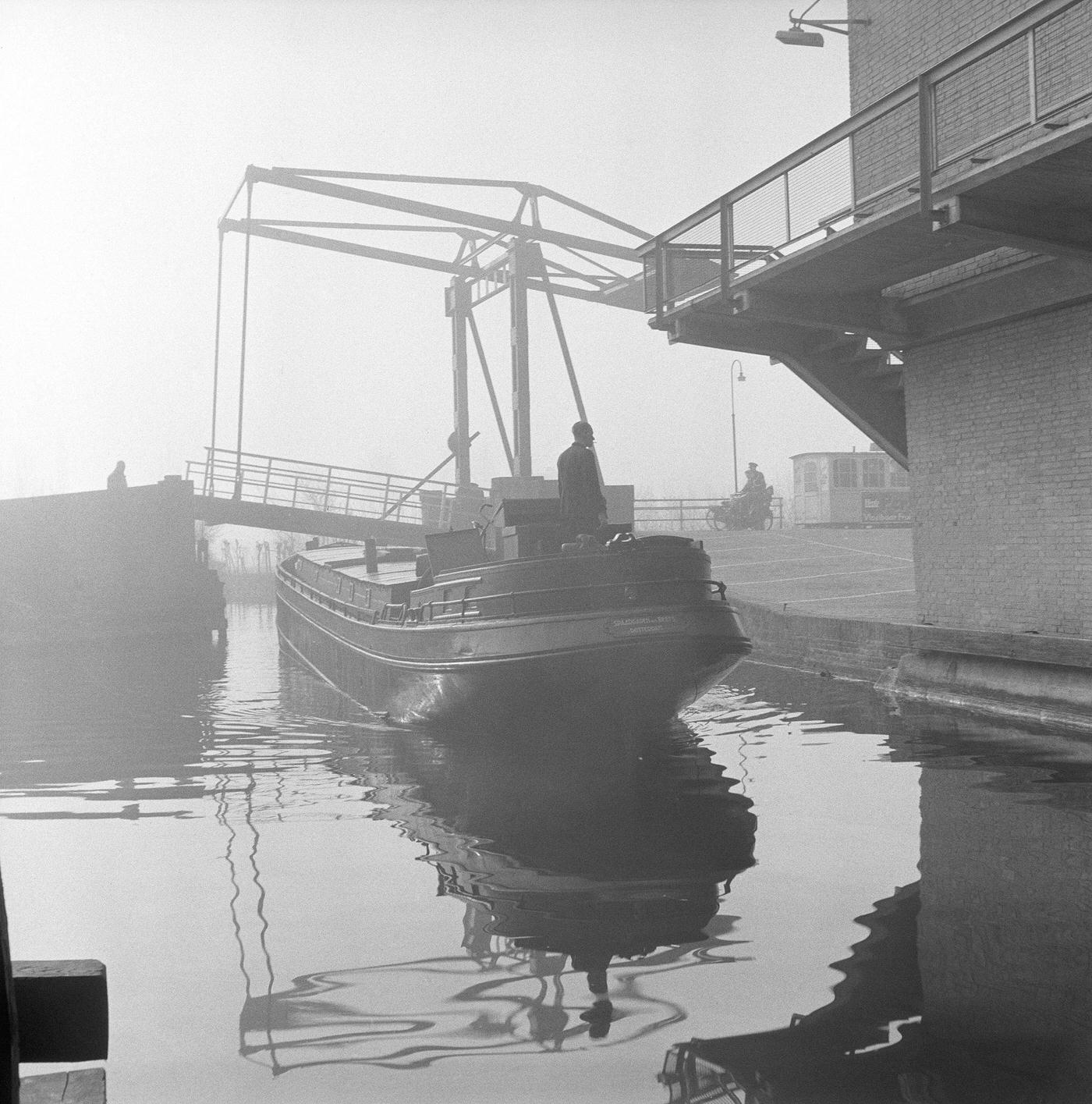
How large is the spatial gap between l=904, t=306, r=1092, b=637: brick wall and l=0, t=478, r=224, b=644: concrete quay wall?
56.9 ft

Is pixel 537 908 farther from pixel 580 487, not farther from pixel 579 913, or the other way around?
pixel 580 487

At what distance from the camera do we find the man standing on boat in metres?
10.4

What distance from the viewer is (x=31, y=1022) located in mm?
2104

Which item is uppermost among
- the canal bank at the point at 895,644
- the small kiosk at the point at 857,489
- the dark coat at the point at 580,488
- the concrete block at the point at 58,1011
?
the small kiosk at the point at 857,489

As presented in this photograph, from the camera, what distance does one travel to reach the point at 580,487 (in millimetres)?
10570

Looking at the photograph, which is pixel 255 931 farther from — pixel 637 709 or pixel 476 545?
pixel 476 545

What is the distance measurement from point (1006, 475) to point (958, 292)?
1.83 meters

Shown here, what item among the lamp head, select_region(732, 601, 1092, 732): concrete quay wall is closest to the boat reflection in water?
select_region(732, 601, 1092, 732): concrete quay wall

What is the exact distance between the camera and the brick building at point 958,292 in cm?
968

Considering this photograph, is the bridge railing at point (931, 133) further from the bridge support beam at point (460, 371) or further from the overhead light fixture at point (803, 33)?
the bridge support beam at point (460, 371)

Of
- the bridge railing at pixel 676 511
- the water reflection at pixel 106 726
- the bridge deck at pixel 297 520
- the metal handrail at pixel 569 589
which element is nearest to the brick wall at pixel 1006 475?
the metal handrail at pixel 569 589

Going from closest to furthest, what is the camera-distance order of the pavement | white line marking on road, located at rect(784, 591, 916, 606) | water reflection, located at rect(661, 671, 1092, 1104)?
water reflection, located at rect(661, 671, 1092, 1104)
the pavement
white line marking on road, located at rect(784, 591, 916, 606)

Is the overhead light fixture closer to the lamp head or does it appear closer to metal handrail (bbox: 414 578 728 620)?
the lamp head

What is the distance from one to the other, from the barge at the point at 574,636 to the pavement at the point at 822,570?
4265 mm
